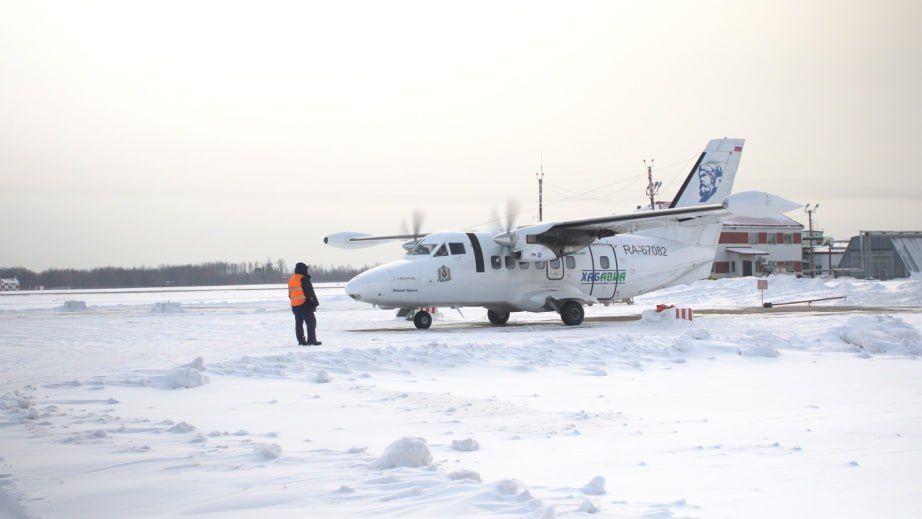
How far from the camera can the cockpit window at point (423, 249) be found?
21922mm

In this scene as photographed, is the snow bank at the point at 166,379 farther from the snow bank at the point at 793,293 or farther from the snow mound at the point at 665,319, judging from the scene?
the snow bank at the point at 793,293

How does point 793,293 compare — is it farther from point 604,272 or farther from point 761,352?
point 761,352

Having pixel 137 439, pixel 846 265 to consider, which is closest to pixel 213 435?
pixel 137 439

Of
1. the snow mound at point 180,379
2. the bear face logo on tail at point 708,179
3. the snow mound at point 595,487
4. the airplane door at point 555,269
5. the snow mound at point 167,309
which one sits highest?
the bear face logo on tail at point 708,179

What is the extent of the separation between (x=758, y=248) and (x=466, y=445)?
212 feet

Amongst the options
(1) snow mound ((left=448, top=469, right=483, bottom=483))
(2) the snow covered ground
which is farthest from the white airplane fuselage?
(1) snow mound ((left=448, top=469, right=483, bottom=483))

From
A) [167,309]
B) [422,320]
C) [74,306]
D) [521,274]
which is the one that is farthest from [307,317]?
[74,306]

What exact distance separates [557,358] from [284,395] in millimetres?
5276

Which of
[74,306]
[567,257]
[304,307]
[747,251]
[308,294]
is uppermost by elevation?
[747,251]

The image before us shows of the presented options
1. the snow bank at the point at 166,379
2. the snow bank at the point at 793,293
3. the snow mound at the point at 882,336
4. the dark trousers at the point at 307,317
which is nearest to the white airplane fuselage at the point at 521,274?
the snow bank at the point at 793,293

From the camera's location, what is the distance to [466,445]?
683cm

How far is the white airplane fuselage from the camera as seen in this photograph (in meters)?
A: 21.1

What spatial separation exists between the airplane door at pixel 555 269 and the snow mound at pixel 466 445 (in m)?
16.7

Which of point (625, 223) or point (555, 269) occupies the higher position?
point (625, 223)
